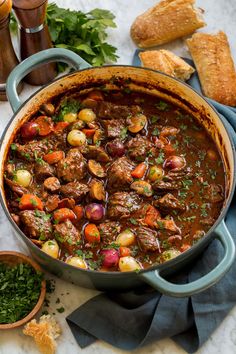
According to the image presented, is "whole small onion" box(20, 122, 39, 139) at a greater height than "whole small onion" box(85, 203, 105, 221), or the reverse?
"whole small onion" box(20, 122, 39, 139)

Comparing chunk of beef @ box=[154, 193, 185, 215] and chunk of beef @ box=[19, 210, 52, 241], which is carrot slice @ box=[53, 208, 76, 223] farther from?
chunk of beef @ box=[154, 193, 185, 215]

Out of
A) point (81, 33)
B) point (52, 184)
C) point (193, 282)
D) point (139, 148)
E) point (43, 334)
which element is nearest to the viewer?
point (193, 282)

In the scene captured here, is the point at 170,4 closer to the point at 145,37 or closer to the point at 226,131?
the point at 145,37

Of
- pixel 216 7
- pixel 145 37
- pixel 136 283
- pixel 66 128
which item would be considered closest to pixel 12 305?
pixel 136 283

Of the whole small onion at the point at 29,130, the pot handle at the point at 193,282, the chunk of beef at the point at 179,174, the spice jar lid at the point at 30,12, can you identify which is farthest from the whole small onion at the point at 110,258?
the spice jar lid at the point at 30,12

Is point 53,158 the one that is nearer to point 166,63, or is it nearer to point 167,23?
point 166,63

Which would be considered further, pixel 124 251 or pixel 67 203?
pixel 67 203

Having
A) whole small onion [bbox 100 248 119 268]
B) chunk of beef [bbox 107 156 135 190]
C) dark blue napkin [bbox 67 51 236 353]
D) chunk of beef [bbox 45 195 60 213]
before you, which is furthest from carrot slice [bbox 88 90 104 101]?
dark blue napkin [bbox 67 51 236 353]

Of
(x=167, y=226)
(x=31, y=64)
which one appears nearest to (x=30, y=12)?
(x=31, y=64)
